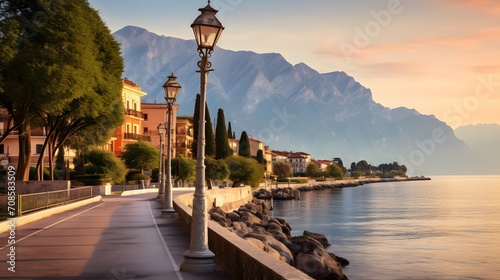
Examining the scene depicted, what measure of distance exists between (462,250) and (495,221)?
29.6 meters

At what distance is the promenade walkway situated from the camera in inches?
551

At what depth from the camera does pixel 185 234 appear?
23562 millimetres

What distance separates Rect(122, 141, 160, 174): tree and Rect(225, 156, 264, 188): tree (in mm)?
25964

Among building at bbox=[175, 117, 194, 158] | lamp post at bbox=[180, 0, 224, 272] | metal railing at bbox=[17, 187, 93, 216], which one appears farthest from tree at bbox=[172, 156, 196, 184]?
lamp post at bbox=[180, 0, 224, 272]

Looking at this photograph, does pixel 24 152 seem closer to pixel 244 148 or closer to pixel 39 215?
pixel 39 215

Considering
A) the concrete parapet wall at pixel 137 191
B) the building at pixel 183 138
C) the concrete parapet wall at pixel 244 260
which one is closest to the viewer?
the concrete parapet wall at pixel 244 260

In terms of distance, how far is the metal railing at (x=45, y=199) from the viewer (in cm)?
2966

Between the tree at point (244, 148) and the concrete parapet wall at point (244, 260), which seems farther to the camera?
the tree at point (244, 148)

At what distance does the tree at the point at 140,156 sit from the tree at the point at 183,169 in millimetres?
6135

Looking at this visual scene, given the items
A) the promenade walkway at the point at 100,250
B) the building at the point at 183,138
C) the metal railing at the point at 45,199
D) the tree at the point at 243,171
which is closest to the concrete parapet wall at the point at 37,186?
the metal railing at the point at 45,199

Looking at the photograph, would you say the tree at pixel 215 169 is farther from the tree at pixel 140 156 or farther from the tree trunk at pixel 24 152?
the tree trunk at pixel 24 152

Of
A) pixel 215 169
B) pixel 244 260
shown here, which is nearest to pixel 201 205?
pixel 244 260

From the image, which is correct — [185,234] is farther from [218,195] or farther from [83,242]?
[218,195]

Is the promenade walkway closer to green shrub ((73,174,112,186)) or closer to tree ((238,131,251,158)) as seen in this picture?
green shrub ((73,174,112,186))
